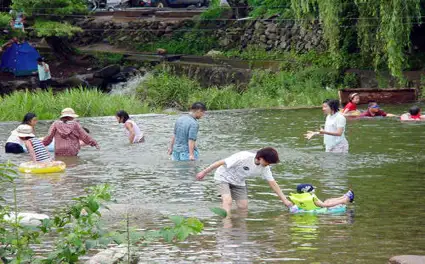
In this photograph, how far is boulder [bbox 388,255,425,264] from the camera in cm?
1124

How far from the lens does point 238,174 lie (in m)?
14.8

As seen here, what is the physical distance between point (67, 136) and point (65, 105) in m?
12.2

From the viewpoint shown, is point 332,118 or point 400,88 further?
point 400,88

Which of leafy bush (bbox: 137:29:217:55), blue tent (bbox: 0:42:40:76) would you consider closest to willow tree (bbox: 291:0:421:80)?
leafy bush (bbox: 137:29:217:55)

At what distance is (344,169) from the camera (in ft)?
65.5

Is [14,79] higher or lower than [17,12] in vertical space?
lower

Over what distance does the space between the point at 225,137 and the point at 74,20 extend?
31.7 meters

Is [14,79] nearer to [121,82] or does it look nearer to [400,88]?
[121,82]

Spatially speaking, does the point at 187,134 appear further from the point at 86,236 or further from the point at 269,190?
the point at 86,236

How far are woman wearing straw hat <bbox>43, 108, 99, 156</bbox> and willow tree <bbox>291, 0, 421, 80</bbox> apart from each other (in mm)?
16263

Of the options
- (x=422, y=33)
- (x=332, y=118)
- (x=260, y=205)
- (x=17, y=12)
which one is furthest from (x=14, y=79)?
(x=260, y=205)

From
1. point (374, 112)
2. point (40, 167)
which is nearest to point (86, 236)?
point (40, 167)

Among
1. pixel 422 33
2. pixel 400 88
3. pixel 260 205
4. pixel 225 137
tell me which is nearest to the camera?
pixel 260 205

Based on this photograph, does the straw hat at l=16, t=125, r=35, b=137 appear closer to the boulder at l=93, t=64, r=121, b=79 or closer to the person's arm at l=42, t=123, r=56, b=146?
the person's arm at l=42, t=123, r=56, b=146
